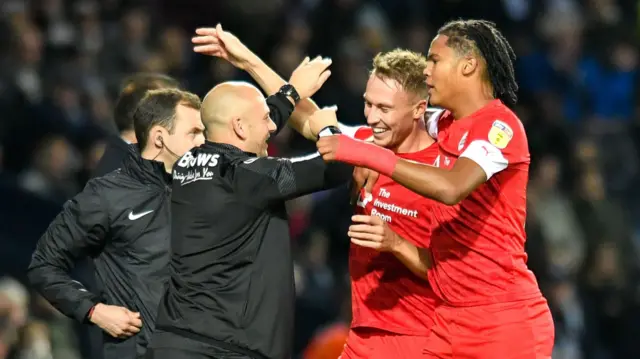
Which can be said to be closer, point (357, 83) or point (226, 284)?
point (226, 284)

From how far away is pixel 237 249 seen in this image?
5363 millimetres

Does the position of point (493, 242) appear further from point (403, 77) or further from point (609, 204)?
point (609, 204)

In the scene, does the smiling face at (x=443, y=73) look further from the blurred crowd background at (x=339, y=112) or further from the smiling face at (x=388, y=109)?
the blurred crowd background at (x=339, y=112)

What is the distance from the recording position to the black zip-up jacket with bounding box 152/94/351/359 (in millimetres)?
5301

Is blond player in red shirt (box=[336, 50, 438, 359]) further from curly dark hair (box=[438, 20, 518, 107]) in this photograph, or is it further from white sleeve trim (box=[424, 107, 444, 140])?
curly dark hair (box=[438, 20, 518, 107])

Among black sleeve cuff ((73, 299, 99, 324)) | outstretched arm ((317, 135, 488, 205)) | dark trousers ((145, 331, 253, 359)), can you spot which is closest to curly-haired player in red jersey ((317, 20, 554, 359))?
outstretched arm ((317, 135, 488, 205))

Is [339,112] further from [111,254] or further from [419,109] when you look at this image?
[111,254]

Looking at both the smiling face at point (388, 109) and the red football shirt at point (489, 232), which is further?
the smiling face at point (388, 109)

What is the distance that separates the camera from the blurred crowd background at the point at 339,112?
399 inches

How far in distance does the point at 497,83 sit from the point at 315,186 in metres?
1.09

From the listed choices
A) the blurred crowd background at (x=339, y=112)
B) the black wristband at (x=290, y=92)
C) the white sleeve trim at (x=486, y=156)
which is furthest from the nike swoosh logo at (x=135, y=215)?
the blurred crowd background at (x=339, y=112)

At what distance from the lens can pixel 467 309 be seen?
5.64 metres

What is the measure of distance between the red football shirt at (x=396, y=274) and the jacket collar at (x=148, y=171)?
999 millimetres

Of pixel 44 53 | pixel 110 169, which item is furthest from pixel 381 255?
pixel 44 53
